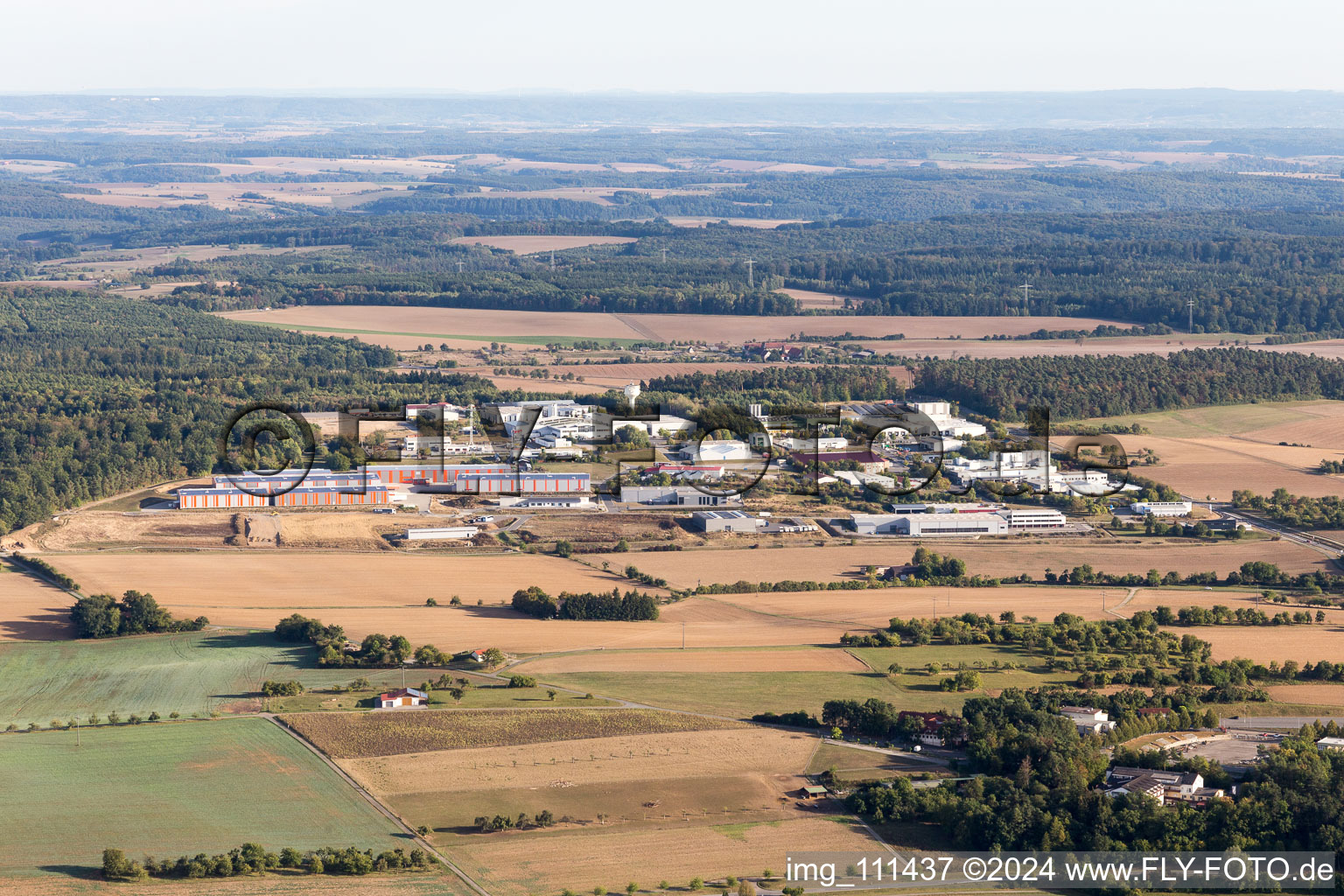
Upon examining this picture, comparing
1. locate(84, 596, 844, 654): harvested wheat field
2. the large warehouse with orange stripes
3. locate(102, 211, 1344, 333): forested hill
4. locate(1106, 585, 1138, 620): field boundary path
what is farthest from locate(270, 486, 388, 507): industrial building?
locate(102, 211, 1344, 333): forested hill

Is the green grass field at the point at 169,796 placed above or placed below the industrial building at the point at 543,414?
below

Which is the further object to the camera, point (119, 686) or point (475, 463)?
point (475, 463)

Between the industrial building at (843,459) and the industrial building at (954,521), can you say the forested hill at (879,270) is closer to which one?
the industrial building at (843,459)

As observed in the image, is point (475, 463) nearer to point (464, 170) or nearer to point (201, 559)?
point (201, 559)

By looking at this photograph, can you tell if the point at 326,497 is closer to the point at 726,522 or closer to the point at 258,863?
the point at 726,522

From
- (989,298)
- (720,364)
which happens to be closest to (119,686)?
(720,364)

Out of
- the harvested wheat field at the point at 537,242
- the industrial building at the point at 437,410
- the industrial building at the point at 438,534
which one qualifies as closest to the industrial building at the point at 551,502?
the industrial building at the point at 438,534
